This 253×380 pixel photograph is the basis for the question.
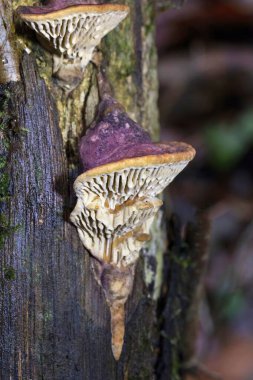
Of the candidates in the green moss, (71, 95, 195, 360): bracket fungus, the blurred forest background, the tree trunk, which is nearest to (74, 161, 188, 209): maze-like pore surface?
(71, 95, 195, 360): bracket fungus

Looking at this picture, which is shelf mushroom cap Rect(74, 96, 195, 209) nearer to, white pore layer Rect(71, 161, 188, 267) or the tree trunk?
white pore layer Rect(71, 161, 188, 267)

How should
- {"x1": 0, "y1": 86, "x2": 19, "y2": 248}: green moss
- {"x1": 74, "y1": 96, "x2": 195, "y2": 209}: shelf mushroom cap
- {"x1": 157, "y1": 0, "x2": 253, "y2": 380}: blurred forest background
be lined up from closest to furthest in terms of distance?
{"x1": 74, "y1": 96, "x2": 195, "y2": 209}: shelf mushroom cap, {"x1": 0, "y1": 86, "x2": 19, "y2": 248}: green moss, {"x1": 157, "y1": 0, "x2": 253, "y2": 380}: blurred forest background

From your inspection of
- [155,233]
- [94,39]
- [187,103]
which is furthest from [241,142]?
[94,39]

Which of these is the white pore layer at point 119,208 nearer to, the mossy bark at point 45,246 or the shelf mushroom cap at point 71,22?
the mossy bark at point 45,246

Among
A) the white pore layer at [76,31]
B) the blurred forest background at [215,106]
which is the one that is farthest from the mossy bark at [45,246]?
the blurred forest background at [215,106]

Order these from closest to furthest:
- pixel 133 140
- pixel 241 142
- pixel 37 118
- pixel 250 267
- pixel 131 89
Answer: pixel 133 140
pixel 37 118
pixel 131 89
pixel 250 267
pixel 241 142

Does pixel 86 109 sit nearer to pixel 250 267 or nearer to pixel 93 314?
pixel 93 314

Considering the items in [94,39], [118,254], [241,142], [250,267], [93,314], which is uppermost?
[94,39]
